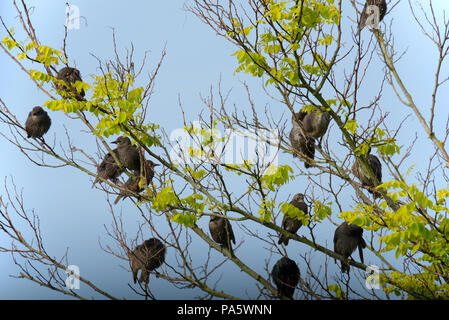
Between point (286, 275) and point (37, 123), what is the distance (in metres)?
4.38

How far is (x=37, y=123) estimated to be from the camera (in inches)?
282

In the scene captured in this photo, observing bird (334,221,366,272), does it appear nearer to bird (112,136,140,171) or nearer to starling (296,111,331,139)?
starling (296,111,331,139)

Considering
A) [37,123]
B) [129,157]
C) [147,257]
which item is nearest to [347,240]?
[147,257]

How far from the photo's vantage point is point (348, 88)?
5316 mm

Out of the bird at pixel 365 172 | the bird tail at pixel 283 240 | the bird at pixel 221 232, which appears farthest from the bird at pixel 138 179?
the bird at pixel 365 172

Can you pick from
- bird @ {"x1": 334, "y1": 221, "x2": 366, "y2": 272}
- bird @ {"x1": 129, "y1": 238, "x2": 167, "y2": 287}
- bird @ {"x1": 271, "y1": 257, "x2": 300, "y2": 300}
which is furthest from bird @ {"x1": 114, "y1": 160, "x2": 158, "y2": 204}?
bird @ {"x1": 334, "y1": 221, "x2": 366, "y2": 272}

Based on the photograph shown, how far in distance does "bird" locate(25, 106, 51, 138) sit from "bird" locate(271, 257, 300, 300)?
399cm

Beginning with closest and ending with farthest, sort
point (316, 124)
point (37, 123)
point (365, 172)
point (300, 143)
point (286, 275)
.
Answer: point (286, 275), point (365, 172), point (316, 124), point (300, 143), point (37, 123)

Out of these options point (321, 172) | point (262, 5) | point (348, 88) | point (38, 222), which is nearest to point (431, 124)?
point (348, 88)

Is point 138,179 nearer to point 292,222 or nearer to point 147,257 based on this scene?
point 147,257

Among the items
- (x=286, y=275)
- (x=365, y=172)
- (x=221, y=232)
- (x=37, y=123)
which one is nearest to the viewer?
(x=286, y=275)

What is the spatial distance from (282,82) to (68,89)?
8.04 ft

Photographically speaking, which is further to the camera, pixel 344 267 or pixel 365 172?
pixel 365 172

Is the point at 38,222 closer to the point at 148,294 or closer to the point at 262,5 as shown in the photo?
the point at 148,294
